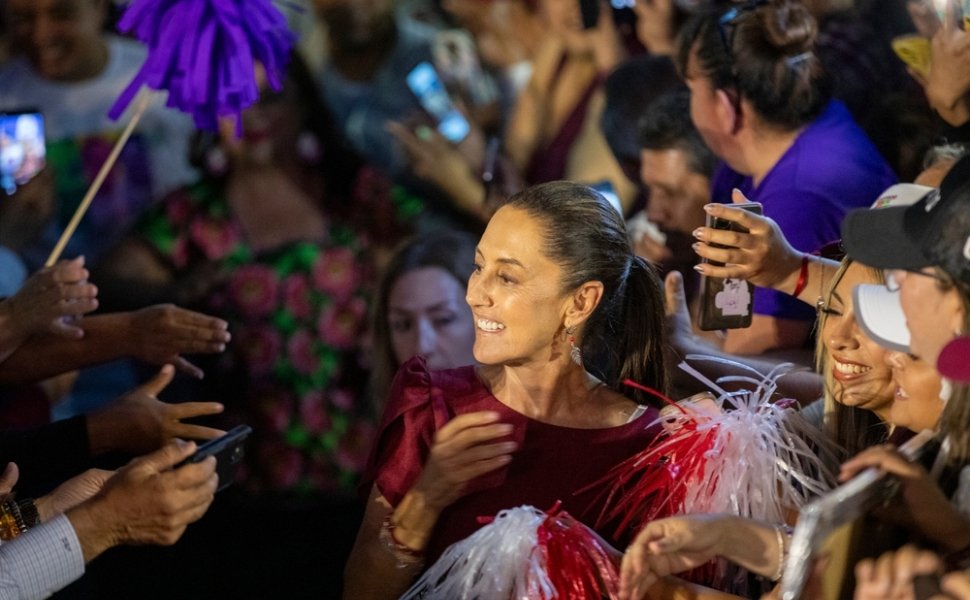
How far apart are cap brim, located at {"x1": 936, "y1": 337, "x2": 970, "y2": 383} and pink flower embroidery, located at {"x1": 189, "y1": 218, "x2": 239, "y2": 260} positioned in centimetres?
309

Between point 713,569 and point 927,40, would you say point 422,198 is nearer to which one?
point 927,40

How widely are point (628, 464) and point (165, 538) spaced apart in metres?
0.80

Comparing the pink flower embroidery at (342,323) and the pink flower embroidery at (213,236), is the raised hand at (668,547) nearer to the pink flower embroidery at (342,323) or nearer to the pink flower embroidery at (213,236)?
the pink flower embroidery at (342,323)

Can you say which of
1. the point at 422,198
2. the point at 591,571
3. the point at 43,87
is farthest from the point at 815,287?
the point at 43,87

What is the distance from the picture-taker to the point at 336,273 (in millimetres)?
4398

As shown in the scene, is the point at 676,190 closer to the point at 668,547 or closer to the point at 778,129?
the point at 778,129

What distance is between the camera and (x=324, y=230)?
14.6 ft

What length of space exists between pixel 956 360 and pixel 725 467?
0.54 metres

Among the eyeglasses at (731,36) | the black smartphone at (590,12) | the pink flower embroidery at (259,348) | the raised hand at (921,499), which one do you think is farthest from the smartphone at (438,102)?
the raised hand at (921,499)

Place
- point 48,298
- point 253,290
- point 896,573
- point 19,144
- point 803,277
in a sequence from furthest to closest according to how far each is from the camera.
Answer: point 253,290
point 19,144
point 48,298
point 803,277
point 896,573

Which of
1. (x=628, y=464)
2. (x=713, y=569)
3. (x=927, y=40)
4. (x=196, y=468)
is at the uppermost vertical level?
(x=927, y=40)

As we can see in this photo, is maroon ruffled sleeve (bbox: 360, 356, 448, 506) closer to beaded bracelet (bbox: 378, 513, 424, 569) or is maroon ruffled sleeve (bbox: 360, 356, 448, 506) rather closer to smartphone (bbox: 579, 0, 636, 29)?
beaded bracelet (bbox: 378, 513, 424, 569)

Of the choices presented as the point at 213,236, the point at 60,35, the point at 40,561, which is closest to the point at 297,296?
the point at 213,236

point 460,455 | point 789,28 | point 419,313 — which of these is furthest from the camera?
point 419,313
